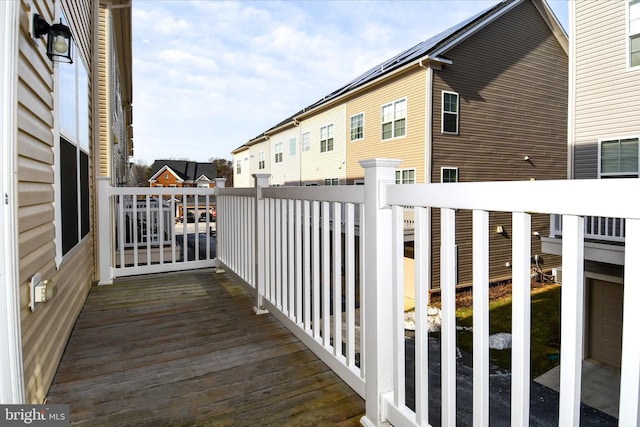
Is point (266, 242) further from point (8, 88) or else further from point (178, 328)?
point (8, 88)

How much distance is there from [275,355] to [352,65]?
751 inches

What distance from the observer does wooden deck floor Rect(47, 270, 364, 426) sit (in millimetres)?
1673

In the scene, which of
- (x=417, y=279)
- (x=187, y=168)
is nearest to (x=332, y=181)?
(x=417, y=279)

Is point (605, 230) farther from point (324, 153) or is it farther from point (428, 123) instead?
point (324, 153)

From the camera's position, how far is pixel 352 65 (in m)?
19.3

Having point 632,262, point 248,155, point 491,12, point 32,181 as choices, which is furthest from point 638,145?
point 248,155

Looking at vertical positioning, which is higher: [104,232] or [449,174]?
[449,174]

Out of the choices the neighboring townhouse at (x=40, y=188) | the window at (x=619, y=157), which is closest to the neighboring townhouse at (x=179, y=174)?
the window at (x=619, y=157)

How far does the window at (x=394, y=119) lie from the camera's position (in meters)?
11.1

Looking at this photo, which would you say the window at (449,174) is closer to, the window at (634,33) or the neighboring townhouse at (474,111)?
the neighboring townhouse at (474,111)

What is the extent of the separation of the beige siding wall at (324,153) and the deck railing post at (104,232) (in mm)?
10246

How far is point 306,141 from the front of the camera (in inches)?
630

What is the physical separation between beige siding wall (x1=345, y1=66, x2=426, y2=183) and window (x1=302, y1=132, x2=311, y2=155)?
270 cm

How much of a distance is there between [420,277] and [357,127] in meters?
12.0
